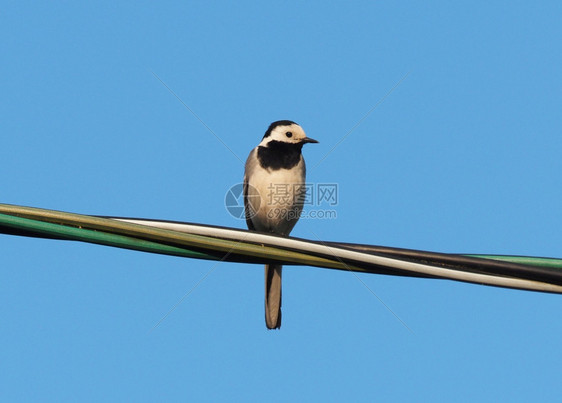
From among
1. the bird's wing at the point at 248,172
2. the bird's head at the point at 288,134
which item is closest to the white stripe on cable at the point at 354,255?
the bird's wing at the point at 248,172

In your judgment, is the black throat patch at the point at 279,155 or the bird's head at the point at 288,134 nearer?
the black throat patch at the point at 279,155

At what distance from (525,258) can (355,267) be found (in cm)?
79

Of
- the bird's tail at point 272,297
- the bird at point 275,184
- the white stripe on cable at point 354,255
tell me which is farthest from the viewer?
the bird at point 275,184

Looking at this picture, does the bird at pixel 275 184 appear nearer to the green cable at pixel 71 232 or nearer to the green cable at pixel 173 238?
the green cable at pixel 173 238

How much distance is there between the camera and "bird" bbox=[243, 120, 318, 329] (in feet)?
20.6

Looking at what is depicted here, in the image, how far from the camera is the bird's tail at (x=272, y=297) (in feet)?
20.1

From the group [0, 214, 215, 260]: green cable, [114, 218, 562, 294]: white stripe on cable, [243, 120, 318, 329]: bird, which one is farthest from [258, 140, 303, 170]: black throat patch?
[0, 214, 215, 260]: green cable

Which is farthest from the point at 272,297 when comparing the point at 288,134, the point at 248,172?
the point at 288,134

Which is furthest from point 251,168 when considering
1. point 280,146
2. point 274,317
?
point 274,317

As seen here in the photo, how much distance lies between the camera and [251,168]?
21.3ft

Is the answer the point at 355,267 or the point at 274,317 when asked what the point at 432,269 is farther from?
the point at 274,317

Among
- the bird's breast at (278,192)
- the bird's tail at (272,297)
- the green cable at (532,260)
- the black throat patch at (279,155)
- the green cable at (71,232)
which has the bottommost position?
the green cable at (532,260)

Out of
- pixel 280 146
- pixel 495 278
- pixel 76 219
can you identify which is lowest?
pixel 495 278

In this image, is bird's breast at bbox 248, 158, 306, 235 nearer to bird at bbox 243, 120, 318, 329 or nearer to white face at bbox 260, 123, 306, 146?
bird at bbox 243, 120, 318, 329
